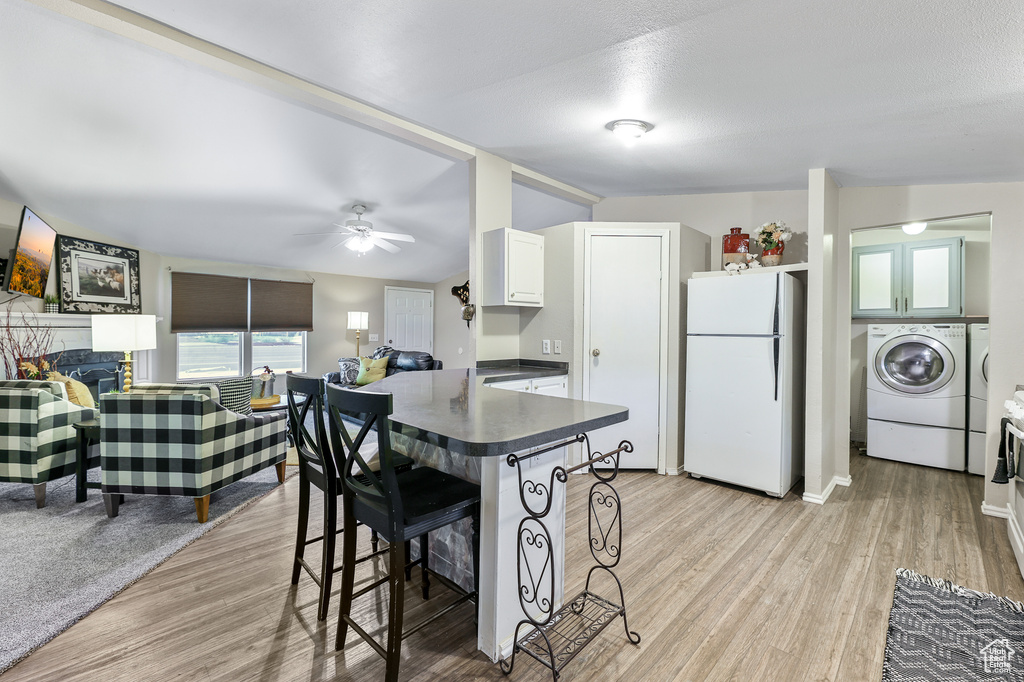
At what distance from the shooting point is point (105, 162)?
12.2 ft

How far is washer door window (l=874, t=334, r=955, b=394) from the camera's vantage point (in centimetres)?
395

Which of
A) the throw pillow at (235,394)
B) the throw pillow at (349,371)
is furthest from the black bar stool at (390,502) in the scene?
the throw pillow at (349,371)

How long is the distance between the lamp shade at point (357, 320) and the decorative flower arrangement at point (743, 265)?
221 inches

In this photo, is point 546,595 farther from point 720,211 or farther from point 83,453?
point 720,211

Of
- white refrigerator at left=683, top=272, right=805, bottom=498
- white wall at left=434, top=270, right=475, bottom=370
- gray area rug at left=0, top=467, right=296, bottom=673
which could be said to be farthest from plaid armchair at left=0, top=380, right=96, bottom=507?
white wall at left=434, top=270, right=475, bottom=370

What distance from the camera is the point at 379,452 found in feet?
4.36

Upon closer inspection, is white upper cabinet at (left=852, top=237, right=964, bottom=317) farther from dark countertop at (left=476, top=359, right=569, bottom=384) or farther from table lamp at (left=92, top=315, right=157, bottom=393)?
table lamp at (left=92, top=315, right=157, bottom=393)

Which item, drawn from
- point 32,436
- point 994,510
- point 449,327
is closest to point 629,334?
point 994,510

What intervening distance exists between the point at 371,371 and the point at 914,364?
5.89 metres

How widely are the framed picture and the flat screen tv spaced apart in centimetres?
23

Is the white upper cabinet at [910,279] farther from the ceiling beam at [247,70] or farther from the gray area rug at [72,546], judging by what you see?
the gray area rug at [72,546]

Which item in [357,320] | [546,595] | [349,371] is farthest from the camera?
[357,320]

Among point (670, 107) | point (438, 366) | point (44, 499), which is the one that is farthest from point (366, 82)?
point (438, 366)

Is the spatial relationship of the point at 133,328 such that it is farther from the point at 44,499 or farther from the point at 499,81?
the point at 499,81
